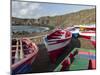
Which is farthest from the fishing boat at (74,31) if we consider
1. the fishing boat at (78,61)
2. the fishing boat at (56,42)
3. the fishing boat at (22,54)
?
the fishing boat at (22,54)

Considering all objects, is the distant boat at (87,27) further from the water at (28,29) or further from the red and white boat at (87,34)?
the water at (28,29)

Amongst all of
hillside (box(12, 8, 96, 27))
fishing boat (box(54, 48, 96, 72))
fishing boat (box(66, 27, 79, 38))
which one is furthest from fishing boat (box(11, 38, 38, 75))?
fishing boat (box(66, 27, 79, 38))

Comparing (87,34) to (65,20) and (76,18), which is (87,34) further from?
(65,20)

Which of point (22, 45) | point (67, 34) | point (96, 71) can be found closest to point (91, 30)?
point (67, 34)

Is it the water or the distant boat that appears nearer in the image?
the water

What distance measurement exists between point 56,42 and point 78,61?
0.43 metres

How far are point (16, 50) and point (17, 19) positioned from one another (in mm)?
406

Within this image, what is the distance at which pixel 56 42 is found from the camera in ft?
10.2

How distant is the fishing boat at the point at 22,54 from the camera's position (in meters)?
2.88

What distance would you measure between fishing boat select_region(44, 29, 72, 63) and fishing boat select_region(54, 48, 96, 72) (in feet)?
0.38

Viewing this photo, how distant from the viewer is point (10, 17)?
113 inches

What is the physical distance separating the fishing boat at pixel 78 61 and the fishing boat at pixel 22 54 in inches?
15.5

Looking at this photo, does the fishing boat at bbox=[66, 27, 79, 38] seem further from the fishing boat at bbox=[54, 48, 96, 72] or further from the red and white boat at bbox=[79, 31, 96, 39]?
the fishing boat at bbox=[54, 48, 96, 72]

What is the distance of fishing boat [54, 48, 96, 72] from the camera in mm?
3124
